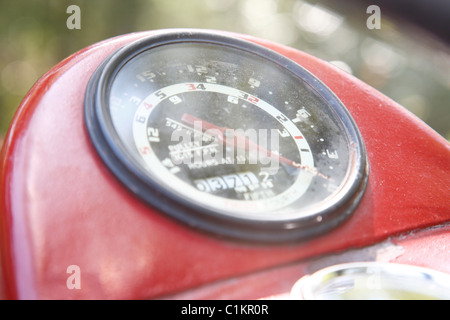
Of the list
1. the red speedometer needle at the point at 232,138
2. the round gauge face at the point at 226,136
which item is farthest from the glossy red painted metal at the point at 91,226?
the red speedometer needle at the point at 232,138

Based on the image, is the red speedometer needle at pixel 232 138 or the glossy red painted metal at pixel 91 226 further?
the red speedometer needle at pixel 232 138

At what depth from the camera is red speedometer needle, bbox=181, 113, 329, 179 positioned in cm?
103

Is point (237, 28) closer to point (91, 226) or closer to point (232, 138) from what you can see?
point (232, 138)

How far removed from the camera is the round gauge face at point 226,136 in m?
0.87

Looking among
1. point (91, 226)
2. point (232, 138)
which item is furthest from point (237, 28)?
point (91, 226)

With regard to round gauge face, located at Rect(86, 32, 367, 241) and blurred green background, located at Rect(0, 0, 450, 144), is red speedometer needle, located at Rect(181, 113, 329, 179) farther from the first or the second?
blurred green background, located at Rect(0, 0, 450, 144)

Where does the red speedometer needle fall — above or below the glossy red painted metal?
above

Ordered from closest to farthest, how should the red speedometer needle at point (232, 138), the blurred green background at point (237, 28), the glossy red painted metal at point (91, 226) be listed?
the glossy red painted metal at point (91, 226)
the blurred green background at point (237, 28)
the red speedometer needle at point (232, 138)

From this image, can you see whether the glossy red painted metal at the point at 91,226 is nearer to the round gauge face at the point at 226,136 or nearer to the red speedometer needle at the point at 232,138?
the round gauge face at the point at 226,136

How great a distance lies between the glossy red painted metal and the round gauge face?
27 mm

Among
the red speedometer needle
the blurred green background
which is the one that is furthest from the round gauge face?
the blurred green background

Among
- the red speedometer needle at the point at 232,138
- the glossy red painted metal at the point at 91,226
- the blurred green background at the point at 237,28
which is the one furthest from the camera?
the red speedometer needle at the point at 232,138

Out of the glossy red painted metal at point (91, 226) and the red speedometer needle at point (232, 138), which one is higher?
the red speedometer needle at point (232, 138)

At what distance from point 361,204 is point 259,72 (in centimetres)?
39
